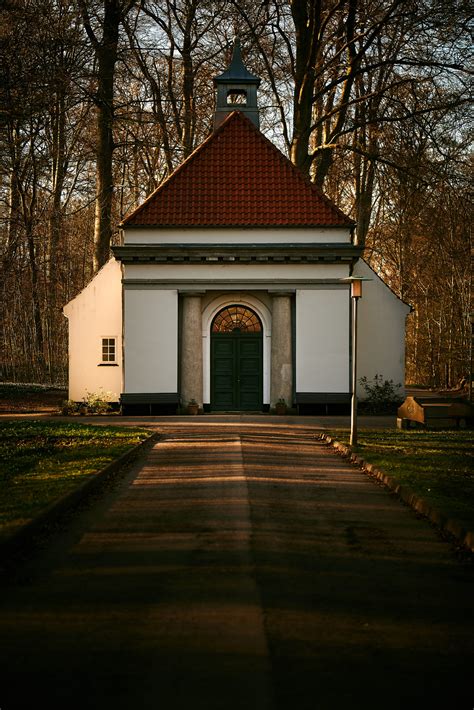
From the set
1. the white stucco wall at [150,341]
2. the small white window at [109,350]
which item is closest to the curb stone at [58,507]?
the white stucco wall at [150,341]

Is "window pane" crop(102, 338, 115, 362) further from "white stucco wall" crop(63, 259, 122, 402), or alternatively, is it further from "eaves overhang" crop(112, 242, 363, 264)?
"eaves overhang" crop(112, 242, 363, 264)

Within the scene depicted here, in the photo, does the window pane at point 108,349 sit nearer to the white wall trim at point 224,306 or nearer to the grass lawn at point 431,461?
the white wall trim at point 224,306

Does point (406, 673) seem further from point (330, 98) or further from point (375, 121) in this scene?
point (330, 98)

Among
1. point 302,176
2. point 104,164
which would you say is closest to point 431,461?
point 302,176

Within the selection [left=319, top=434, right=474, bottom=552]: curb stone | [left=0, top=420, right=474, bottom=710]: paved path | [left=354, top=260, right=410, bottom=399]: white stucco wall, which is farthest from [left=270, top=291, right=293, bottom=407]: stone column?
[left=0, top=420, right=474, bottom=710]: paved path

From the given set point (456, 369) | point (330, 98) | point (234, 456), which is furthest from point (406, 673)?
point (330, 98)

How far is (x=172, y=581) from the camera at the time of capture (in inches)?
249

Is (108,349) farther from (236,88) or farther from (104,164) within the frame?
(236,88)

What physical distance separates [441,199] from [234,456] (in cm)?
1564

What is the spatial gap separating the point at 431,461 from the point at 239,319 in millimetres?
12038

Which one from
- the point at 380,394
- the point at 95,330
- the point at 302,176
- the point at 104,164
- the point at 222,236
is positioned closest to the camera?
the point at 222,236

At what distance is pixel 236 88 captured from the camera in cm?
2819

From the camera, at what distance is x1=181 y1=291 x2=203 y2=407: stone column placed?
23.5 m

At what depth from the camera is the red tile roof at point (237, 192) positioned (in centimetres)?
2403
